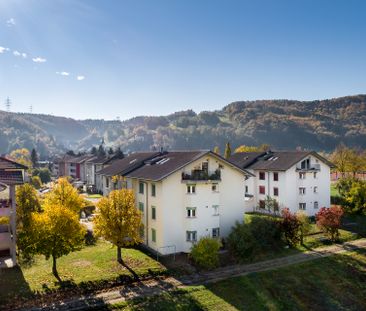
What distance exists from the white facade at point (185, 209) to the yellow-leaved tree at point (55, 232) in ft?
34.1

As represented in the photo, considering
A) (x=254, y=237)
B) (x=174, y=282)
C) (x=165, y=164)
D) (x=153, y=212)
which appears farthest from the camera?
(x=165, y=164)

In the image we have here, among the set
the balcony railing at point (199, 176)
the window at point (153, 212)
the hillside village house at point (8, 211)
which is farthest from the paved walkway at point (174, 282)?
the balcony railing at point (199, 176)

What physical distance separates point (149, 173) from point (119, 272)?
12882 mm

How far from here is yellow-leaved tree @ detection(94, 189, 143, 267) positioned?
113 ft

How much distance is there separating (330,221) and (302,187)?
13273 millimetres

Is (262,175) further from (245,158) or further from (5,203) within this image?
(5,203)

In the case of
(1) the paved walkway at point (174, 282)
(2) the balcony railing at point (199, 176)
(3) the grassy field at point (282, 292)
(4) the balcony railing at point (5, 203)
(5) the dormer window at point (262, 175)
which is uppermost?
(2) the balcony railing at point (199, 176)

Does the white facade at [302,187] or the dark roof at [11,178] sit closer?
the dark roof at [11,178]

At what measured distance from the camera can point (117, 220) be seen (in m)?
34.8

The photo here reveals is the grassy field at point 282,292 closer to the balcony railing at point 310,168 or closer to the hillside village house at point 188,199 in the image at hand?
the hillside village house at point 188,199

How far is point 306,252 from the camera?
41.5m

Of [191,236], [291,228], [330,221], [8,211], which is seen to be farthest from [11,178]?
[330,221]

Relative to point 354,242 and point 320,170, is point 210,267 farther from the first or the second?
point 320,170

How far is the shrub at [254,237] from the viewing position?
38.7m
